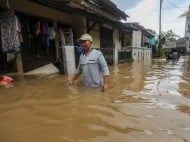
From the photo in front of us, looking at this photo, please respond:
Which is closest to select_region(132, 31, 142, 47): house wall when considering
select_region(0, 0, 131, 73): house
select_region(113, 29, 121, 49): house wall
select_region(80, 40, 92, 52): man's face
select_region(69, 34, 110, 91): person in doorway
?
select_region(113, 29, 121, 49): house wall

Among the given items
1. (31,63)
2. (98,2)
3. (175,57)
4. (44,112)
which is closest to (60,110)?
(44,112)

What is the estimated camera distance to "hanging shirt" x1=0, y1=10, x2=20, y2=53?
9086 mm

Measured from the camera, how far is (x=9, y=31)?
9.11 m

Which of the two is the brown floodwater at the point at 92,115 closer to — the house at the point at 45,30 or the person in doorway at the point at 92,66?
the person in doorway at the point at 92,66

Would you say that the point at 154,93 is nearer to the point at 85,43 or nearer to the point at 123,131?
the point at 85,43

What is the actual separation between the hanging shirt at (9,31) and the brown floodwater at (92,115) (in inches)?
78.0

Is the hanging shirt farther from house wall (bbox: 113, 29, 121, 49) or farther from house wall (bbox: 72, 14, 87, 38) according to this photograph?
house wall (bbox: 113, 29, 121, 49)

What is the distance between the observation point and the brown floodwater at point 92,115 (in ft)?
12.6

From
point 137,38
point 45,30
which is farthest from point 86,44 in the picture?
point 137,38

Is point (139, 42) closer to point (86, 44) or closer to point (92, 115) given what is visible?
point (86, 44)

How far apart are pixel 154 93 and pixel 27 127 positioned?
388cm

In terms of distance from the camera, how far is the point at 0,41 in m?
9.44

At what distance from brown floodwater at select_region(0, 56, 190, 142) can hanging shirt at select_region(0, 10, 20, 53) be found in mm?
1981

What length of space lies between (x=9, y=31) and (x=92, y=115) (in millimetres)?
5334
